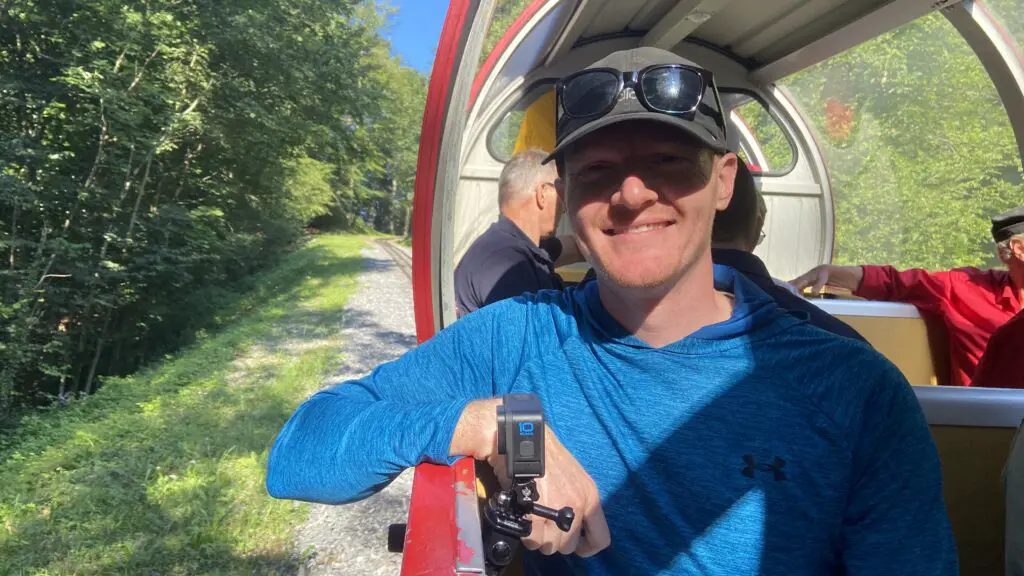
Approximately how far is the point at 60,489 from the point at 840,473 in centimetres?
512

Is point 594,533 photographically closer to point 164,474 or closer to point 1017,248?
point 1017,248

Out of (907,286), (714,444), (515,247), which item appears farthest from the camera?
(907,286)

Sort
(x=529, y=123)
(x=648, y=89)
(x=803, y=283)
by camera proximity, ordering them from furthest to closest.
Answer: (x=529, y=123) → (x=803, y=283) → (x=648, y=89)

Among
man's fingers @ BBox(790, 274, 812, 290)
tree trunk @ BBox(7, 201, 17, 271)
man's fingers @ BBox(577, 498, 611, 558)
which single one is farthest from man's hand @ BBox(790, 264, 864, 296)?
tree trunk @ BBox(7, 201, 17, 271)

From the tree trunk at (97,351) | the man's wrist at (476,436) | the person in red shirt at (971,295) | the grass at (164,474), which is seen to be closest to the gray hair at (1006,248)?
the person in red shirt at (971,295)

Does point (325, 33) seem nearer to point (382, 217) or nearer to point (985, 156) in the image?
point (985, 156)

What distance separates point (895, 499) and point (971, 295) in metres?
2.91

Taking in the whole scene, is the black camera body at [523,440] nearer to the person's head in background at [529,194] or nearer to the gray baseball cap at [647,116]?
the gray baseball cap at [647,116]

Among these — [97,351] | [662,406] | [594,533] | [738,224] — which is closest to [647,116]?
[662,406]

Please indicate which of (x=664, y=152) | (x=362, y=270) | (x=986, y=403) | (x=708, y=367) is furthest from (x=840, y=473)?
(x=362, y=270)

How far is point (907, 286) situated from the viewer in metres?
3.80

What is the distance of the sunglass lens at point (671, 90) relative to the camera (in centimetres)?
136

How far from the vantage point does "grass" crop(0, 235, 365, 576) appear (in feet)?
11.7

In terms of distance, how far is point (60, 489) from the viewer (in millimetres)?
4477
